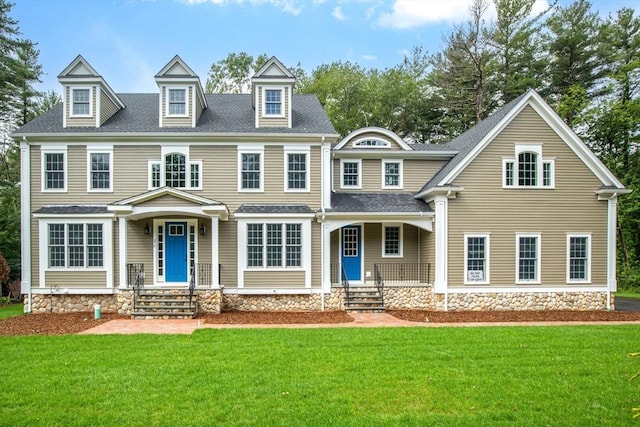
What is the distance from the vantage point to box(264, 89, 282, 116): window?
15.8 metres

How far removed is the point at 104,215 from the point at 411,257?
1147cm

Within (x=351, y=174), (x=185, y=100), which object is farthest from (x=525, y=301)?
(x=185, y=100)

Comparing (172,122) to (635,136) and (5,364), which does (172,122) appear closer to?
(5,364)

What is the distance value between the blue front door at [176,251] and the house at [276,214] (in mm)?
36

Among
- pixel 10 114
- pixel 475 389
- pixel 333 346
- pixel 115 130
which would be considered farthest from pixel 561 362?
pixel 10 114

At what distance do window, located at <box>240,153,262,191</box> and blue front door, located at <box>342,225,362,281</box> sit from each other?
392 centimetres

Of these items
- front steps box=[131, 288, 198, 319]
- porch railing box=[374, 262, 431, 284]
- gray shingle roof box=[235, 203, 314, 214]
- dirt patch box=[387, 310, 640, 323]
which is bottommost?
dirt patch box=[387, 310, 640, 323]

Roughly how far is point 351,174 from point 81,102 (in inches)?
414

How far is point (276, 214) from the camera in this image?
14.7 meters

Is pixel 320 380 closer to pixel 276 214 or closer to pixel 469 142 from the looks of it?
pixel 276 214

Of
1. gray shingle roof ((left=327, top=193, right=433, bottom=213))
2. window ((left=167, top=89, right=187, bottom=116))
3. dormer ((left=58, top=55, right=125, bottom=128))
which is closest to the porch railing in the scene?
gray shingle roof ((left=327, top=193, right=433, bottom=213))

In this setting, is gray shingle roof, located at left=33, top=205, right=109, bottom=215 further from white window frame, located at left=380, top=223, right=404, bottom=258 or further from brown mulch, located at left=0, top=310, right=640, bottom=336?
white window frame, located at left=380, top=223, right=404, bottom=258

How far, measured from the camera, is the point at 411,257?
54.3 feet

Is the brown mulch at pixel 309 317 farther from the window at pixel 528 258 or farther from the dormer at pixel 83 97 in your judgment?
the dormer at pixel 83 97
